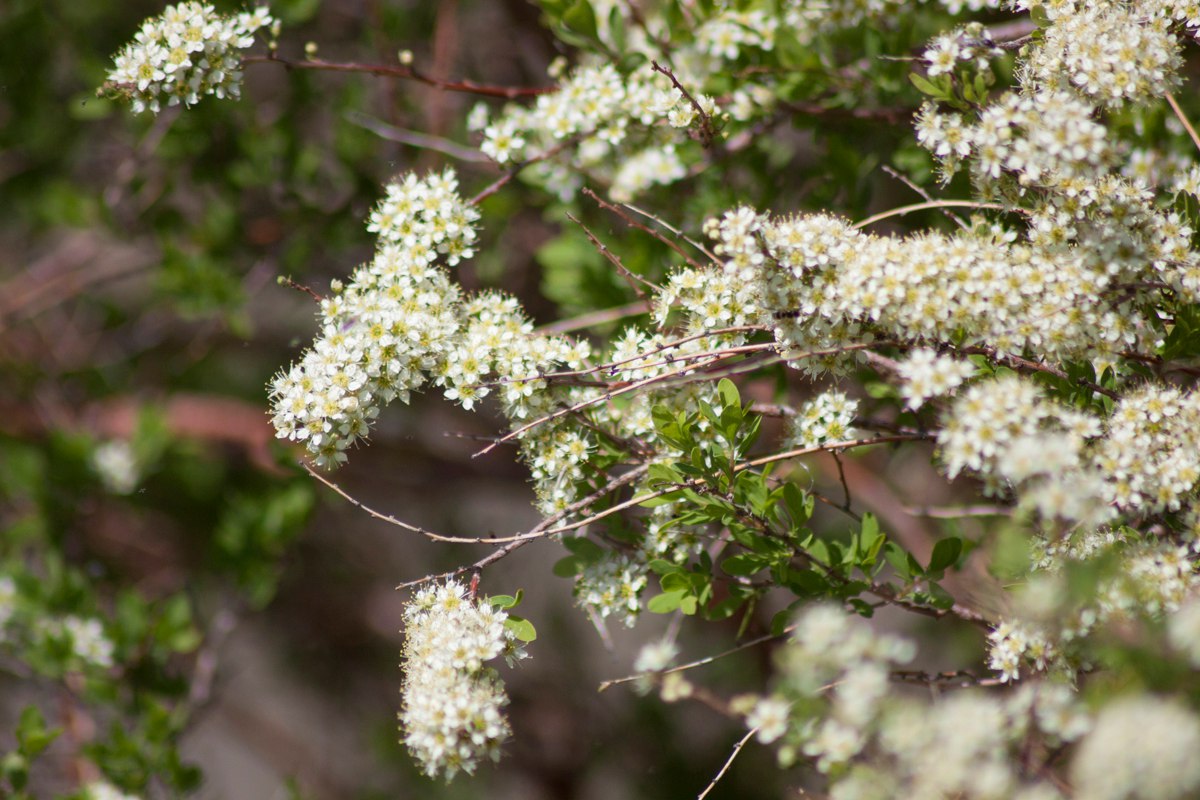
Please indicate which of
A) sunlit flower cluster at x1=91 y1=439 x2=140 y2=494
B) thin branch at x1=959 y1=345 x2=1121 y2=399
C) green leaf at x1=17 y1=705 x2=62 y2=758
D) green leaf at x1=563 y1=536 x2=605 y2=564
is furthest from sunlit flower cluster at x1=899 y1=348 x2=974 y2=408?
sunlit flower cluster at x1=91 y1=439 x2=140 y2=494

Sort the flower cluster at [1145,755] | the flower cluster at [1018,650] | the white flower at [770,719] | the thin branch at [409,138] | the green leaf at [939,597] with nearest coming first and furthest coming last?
the flower cluster at [1145,755] → the white flower at [770,719] → the flower cluster at [1018,650] → the green leaf at [939,597] → the thin branch at [409,138]

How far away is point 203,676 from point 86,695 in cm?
28

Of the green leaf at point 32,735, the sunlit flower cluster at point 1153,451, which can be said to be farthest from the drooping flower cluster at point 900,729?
the green leaf at point 32,735

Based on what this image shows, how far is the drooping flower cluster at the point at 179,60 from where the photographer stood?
1716mm

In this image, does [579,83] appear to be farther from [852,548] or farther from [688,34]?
[852,548]

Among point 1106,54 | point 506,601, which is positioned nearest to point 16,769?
point 506,601

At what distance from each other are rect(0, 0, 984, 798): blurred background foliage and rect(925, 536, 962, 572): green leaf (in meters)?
0.77

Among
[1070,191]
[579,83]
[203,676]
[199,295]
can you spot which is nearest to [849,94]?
[579,83]

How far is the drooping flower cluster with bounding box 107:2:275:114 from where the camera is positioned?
172cm

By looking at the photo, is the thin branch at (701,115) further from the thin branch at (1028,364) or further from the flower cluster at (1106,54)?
the thin branch at (1028,364)

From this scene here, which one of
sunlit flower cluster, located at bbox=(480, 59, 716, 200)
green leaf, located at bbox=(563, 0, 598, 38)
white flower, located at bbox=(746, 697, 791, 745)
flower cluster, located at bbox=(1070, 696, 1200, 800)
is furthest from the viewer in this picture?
green leaf, located at bbox=(563, 0, 598, 38)

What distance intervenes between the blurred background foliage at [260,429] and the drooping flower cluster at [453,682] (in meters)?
0.69

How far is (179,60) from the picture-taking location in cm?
172

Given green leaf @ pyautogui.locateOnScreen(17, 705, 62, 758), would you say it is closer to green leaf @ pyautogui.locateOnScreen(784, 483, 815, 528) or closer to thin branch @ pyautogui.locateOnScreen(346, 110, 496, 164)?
thin branch @ pyautogui.locateOnScreen(346, 110, 496, 164)
